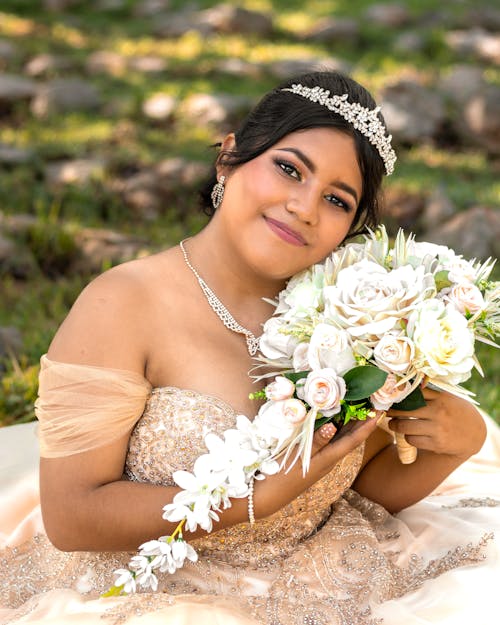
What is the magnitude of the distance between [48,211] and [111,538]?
575cm

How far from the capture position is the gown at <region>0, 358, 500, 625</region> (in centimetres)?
251

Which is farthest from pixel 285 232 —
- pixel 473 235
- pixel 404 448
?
pixel 473 235

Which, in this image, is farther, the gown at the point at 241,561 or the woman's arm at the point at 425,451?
the woman's arm at the point at 425,451

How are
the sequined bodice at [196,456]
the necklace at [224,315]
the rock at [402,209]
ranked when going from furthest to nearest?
the rock at [402,209], the necklace at [224,315], the sequined bodice at [196,456]

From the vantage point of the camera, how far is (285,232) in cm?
272

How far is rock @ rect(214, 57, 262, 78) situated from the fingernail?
1020 cm

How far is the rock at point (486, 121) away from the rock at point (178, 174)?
13.0 feet

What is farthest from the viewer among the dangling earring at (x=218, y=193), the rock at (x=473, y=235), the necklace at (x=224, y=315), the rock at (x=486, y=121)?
the rock at (x=486, y=121)

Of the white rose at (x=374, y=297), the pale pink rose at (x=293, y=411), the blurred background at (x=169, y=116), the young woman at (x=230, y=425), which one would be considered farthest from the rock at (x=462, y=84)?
the pale pink rose at (x=293, y=411)

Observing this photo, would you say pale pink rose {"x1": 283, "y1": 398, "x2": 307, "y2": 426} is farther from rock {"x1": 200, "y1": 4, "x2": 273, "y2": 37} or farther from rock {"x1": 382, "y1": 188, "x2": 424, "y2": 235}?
rock {"x1": 200, "y1": 4, "x2": 273, "y2": 37}

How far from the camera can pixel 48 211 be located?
→ 311 inches

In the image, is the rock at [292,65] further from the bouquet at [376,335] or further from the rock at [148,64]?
the bouquet at [376,335]

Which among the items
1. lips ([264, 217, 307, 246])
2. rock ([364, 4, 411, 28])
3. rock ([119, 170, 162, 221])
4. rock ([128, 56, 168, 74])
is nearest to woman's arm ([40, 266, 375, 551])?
lips ([264, 217, 307, 246])

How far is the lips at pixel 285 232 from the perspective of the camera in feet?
8.92
